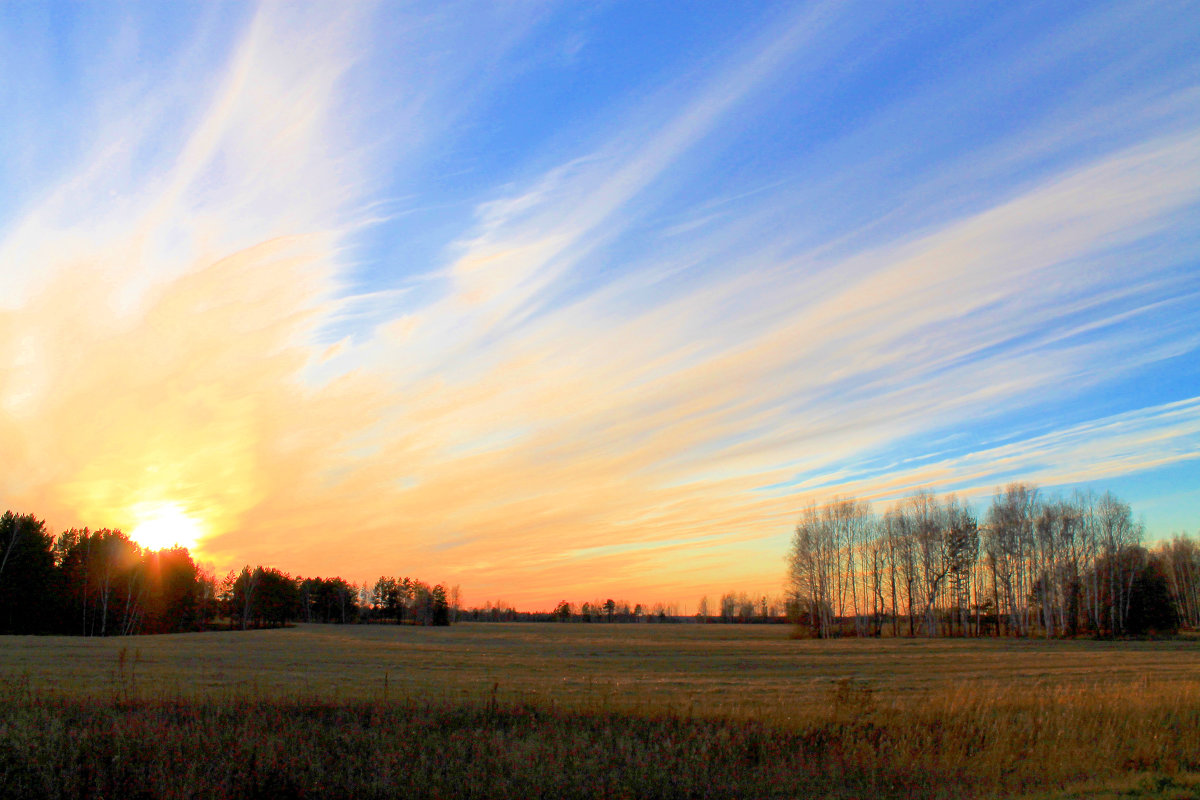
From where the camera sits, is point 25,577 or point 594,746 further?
point 25,577

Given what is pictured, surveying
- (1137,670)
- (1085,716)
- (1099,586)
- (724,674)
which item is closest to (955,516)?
(1099,586)

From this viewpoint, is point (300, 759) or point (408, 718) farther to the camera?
point (408, 718)

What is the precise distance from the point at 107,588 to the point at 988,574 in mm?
108611

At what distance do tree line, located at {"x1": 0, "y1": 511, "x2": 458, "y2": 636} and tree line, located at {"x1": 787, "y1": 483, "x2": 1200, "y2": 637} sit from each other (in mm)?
83493

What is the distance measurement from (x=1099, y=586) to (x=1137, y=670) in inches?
2014

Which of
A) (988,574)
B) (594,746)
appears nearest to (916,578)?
(988,574)

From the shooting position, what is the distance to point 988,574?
84.4 metres

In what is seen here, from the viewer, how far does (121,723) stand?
10.7 m

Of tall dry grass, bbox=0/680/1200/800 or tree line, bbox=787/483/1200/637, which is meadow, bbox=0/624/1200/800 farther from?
tree line, bbox=787/483/1200/637

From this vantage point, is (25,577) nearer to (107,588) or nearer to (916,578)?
(107,588)

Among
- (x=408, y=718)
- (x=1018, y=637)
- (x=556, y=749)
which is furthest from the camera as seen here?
(x=1018, y=637)

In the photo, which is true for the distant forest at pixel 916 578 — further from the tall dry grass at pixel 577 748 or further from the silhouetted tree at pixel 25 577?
the tall dry grass at pixel 577 748

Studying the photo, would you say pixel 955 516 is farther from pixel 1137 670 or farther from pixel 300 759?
pixel 300 759

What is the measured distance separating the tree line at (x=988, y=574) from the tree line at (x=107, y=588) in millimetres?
83493
